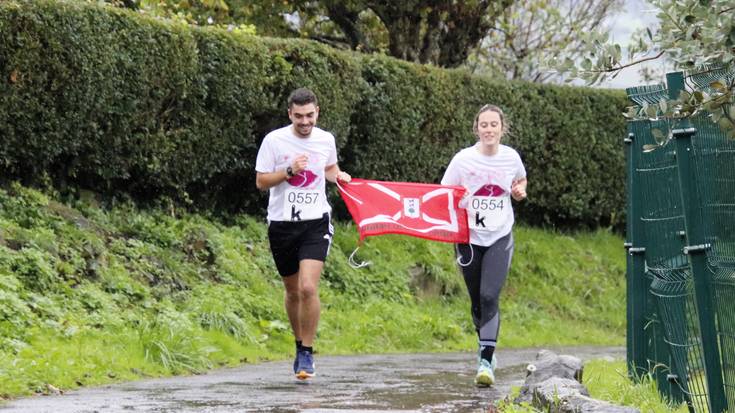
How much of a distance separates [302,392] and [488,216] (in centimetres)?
215

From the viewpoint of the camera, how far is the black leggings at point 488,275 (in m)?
10.8

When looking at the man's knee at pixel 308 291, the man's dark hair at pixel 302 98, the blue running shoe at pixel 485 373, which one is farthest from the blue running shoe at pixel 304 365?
the man's dark hair at pixel 302 98

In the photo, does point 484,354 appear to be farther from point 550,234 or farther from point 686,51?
point 550,234

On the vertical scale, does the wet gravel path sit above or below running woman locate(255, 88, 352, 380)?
below

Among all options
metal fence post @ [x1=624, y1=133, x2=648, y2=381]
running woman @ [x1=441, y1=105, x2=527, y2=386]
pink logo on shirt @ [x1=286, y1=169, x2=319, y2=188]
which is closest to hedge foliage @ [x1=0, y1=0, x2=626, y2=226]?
pink logo on shirt @ [x1=286, y1=169, x2=319, y2=188]

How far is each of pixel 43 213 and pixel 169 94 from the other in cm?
239

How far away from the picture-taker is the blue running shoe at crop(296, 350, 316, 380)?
1084 centimetres

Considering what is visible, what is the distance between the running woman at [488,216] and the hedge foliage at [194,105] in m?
5.09

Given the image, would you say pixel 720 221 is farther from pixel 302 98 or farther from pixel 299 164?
pixel 302 98

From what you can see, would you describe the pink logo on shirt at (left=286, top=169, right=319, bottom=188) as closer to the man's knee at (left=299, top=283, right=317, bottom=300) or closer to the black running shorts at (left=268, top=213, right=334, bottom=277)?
the black running shorts at (left=268, top=213, right=334, bottom=277)

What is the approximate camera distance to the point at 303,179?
10.6 m

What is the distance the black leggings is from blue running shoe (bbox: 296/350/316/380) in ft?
4.41

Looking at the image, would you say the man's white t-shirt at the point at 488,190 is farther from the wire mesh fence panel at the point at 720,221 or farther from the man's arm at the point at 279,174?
the wire mesh fence panel at the point at 720,221

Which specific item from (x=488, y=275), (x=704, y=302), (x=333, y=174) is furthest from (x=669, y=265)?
(x=333, y=174)
